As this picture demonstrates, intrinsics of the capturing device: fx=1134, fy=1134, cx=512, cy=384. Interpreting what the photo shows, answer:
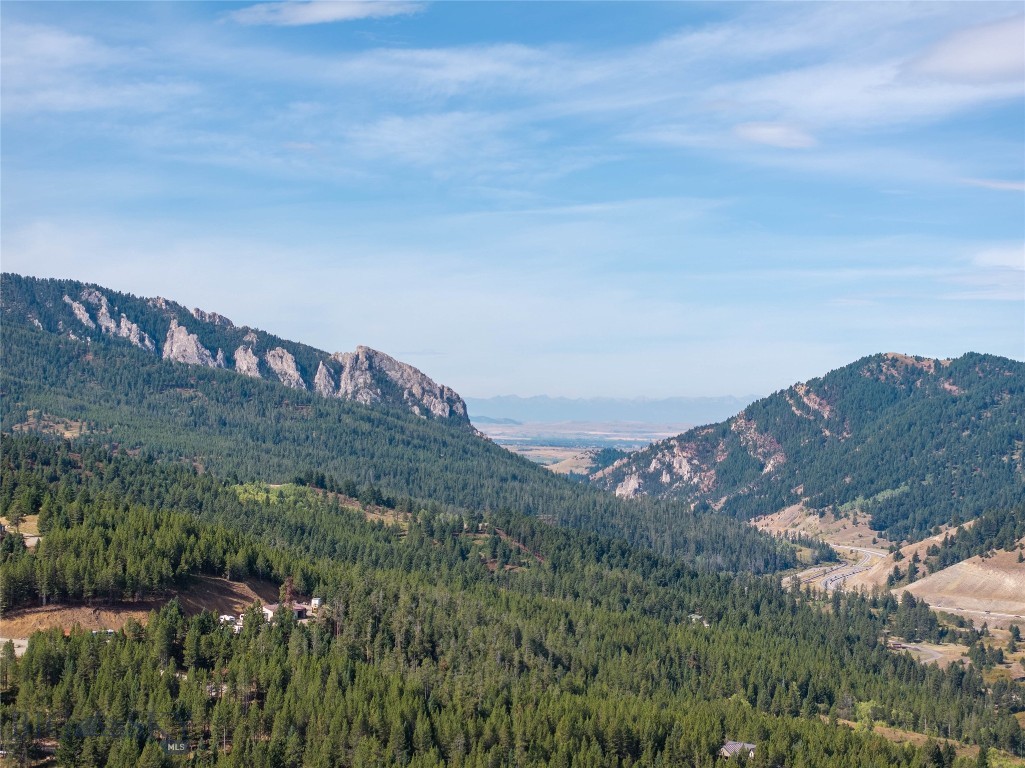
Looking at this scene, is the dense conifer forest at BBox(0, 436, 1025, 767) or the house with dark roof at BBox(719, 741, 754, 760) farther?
the house with dark roof at BBox(719, 741, 754, 760)

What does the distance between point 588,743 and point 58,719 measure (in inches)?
2371

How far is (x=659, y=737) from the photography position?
14150 cm

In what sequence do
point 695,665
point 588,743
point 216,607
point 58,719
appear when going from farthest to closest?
point 695,665 < point 216,607 < point 588,743 < point 58,719

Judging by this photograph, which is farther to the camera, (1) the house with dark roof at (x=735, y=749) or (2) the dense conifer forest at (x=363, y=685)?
(1) the house with dark roof at (x=735, y=749)

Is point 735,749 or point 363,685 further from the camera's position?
point 735,749

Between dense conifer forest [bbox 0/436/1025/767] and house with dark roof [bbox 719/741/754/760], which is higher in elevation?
dense conifer forest [bbox 0/436/1025/767]

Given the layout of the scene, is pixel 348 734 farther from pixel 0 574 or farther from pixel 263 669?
pixel 0 574

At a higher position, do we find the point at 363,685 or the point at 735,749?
the point at 363,685

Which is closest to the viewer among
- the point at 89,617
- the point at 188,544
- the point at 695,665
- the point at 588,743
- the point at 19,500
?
the point at 588,743

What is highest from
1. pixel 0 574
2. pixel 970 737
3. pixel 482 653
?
pixel 0 574

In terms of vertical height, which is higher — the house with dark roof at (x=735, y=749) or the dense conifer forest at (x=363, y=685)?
the dense conifer forest at (x=363, y=685)

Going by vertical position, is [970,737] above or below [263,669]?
below

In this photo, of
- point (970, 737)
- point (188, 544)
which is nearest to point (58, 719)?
point (188, 544)

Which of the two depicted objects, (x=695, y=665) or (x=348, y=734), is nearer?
(x=348, y=734)
